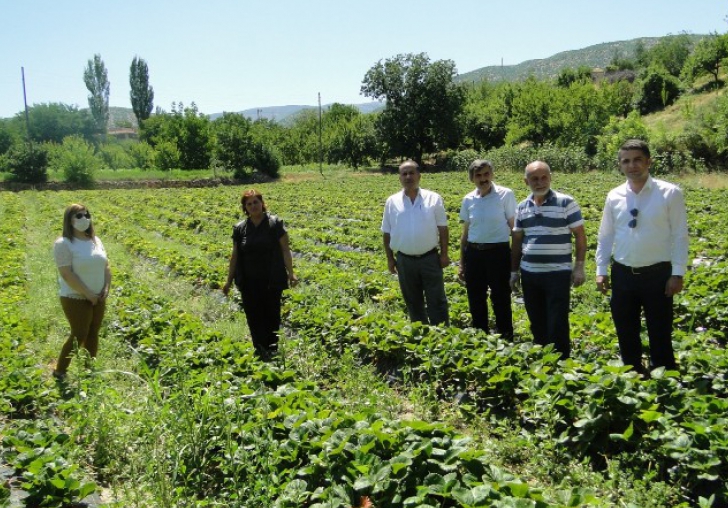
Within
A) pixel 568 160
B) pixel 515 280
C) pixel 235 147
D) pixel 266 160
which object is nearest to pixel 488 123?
pixel 568 160

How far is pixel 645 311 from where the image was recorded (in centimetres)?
446

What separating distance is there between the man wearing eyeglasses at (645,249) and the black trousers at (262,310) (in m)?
3.27

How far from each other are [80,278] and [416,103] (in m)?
47.7

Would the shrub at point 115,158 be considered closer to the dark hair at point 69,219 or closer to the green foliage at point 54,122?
the green foliage at point 54,122

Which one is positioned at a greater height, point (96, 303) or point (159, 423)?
point (96, 303)

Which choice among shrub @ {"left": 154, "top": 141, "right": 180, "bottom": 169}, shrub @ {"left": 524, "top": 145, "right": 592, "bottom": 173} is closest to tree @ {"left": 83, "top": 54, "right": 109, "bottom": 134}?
shrub @ {"left": 154, "top": 141, "right": 180, "bottom": 169}

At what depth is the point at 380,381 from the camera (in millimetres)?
5273

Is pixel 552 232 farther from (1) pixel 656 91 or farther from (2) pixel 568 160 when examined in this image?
(1) pixel 656 91

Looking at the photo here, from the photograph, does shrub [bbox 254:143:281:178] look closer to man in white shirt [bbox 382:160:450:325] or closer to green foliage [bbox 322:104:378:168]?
green foliage [bbox 322:104:378:168]

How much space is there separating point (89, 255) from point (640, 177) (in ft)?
16.5

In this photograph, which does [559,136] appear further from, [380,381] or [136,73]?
[136,73]

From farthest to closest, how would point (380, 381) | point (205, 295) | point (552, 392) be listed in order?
point (205, 295) < point (380, 381) < point (552, 392)

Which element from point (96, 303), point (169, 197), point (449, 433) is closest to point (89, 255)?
Answer: point (96, 303)

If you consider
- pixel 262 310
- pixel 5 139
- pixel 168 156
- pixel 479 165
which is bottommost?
pixel 262 310
